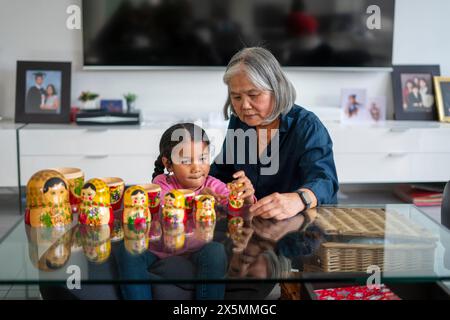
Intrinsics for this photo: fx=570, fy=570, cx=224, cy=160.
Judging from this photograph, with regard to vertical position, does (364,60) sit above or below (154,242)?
above

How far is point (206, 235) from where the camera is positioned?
1414 mm

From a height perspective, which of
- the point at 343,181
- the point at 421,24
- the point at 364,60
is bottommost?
the point at 343,181

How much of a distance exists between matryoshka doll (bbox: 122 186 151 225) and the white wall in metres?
2.68

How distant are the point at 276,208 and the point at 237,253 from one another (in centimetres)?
30

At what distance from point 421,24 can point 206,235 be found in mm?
3393

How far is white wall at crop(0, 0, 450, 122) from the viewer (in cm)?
391

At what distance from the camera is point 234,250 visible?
130 centimetres

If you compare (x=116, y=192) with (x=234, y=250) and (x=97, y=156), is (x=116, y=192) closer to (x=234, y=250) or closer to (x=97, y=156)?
(x=234, y=250)

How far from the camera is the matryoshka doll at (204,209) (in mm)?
1519

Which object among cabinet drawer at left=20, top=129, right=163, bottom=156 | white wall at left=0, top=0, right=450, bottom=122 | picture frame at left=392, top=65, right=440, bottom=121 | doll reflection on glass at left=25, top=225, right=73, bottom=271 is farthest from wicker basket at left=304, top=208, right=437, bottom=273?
picture frame at left=392, top=65, right=440, bottom=121

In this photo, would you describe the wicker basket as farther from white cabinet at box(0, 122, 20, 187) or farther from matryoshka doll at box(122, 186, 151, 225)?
white cabinet at box(0, 122, 20, 187)

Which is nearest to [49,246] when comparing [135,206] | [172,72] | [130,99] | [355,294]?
[135,206]

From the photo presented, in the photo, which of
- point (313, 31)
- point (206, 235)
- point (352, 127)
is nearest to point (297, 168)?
point (206, 235)
